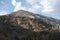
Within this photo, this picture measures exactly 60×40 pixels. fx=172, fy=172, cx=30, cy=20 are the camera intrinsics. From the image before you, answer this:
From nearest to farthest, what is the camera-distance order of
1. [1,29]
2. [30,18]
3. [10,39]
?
[10,39], [1,29], [30,18]

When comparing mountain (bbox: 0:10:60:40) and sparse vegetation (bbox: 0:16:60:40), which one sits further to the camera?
mountain (bbox: 0:10:60:40)

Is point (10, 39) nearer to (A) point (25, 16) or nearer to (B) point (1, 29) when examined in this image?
(B) point (1, 29)

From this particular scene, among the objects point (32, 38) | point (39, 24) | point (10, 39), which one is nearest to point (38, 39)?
point (32, 38)

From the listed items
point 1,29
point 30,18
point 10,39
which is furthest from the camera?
point 30,18

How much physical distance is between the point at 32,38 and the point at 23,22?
467 inches

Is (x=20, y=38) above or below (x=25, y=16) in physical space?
below

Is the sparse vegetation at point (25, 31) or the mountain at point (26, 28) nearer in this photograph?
the sparse vegetation at point (25, 31)

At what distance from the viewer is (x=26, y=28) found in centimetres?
2973

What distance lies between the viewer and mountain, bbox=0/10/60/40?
2369 centimetres

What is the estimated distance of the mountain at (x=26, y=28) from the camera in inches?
933

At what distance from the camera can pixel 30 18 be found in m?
36.1

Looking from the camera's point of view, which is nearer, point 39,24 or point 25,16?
point 39,24

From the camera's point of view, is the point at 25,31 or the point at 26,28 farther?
the point at 26,28

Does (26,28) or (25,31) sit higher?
(26,28)
